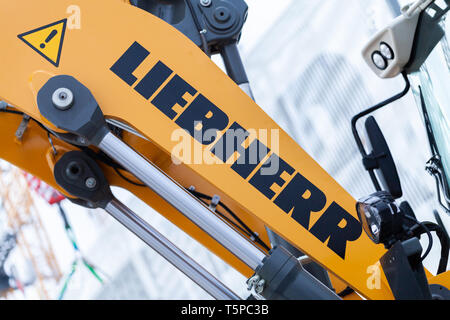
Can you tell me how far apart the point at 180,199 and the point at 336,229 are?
49cm

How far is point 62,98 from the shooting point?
1703 mm

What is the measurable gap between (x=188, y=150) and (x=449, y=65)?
2.86 ft

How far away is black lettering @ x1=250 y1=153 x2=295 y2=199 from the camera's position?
170 cm

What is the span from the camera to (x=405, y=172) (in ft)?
13.8

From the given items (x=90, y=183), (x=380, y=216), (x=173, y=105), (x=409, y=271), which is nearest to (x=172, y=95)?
(x=173, y=105)

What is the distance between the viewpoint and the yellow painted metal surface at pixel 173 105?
66.7 inches

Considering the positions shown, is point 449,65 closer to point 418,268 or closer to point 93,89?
point 418,268

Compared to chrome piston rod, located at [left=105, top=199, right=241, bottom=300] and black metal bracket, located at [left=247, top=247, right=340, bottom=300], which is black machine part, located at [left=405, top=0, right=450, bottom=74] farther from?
chrome piston rod, located at [left=105, top=199, right=241, bottom=300]

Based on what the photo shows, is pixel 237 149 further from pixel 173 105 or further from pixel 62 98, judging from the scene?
pixel 62 98

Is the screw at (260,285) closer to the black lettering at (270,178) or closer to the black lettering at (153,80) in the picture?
the black lettering at (270,178)

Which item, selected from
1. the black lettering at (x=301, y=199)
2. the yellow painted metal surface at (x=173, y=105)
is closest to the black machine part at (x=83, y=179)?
the yellow painted metal surface at (x=173, y=105)

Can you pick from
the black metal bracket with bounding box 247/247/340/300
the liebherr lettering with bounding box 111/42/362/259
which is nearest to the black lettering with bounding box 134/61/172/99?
the liebherr lettering with bounding box 111/42/362/259

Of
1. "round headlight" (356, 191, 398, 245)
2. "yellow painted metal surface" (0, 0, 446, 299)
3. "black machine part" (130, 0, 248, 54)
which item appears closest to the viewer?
"round headlight" (356, 191, 398, 245)

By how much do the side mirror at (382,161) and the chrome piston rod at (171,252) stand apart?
0.62 m
